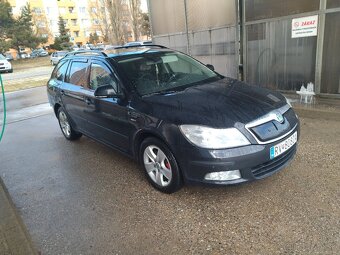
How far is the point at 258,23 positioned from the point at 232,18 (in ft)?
2.22

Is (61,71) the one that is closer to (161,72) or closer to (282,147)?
(161,72)

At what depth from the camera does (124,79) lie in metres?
3.75

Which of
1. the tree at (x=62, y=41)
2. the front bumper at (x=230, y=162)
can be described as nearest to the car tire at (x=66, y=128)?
the front bumper at (x=230, y=162)

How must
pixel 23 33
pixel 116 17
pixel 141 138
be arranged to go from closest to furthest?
1. pixel 141 138
2. pixel 116 17
3. pixel 23 33

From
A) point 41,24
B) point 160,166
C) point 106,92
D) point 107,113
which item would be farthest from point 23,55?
point 160,166

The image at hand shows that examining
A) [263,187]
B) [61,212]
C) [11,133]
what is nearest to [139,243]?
[61,212]

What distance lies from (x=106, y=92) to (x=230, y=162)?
1733 millimetres

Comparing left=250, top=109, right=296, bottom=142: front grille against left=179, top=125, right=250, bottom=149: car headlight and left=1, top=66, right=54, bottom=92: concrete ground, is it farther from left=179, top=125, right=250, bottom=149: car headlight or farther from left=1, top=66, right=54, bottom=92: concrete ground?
left=1, top=66, right=54, bottom=92: concrete ground

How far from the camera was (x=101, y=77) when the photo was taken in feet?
13.5

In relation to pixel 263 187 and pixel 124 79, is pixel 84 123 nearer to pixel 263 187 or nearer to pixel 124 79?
pixel 124 79

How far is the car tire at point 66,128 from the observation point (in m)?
5.57

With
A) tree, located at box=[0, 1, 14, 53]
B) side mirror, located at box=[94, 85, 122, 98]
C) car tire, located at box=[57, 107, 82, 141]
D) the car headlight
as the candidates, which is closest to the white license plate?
the car headlight

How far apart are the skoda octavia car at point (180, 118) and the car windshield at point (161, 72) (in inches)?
0.5

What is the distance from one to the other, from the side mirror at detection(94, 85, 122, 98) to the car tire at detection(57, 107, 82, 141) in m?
2.06
